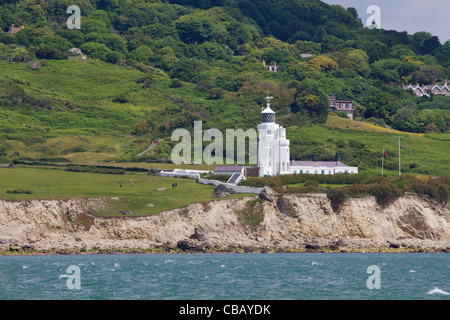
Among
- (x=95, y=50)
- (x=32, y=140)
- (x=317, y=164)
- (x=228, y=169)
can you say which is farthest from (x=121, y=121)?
(x=95, y=50)

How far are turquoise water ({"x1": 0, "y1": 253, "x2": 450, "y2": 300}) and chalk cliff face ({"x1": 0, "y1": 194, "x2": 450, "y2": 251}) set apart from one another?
203 inches

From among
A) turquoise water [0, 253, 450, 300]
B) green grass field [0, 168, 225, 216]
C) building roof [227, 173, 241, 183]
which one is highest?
building roof [227, 173, 241, 183]

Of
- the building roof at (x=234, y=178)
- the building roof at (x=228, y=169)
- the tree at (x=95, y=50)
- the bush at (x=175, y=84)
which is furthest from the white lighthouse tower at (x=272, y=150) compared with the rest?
the tree at (x=95, y=50)

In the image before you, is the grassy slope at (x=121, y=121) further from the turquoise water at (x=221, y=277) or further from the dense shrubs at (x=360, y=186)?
the turquoise water at (x=221, y=277)

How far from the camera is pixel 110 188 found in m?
99.8

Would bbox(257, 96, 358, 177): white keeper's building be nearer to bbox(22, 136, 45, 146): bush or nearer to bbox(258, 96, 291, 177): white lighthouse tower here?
bbox(258, 96, 291, 177): white lighthouse tower

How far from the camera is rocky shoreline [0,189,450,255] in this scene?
3425 inches

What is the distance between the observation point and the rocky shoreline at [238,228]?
87.0 meters

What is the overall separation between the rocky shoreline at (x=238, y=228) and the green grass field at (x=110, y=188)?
186 cm

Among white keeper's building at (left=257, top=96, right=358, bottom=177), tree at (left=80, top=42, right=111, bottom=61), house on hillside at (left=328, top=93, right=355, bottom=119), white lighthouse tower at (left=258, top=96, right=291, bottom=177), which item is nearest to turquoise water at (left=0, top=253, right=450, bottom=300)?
white keeper's building at (left=257, top=96, right=358, bottom=177)

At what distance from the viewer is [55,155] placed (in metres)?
126

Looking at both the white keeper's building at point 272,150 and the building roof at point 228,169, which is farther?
the white keeper's building at point 272,150

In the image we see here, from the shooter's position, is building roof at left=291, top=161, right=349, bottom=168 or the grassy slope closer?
building roof at left=291, top=161, right=349, bottom=168

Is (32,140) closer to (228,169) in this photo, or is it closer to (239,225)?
(228,169)
